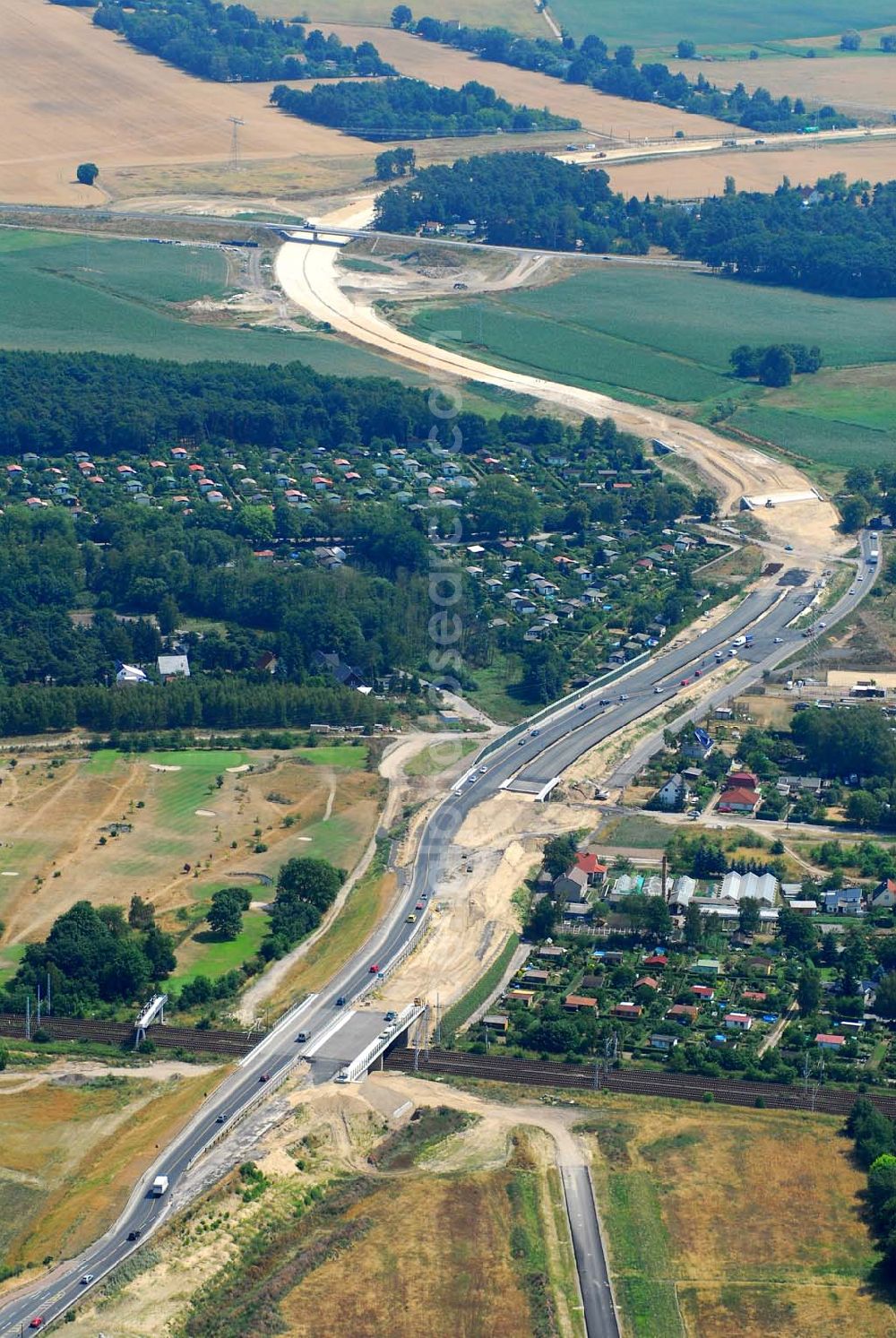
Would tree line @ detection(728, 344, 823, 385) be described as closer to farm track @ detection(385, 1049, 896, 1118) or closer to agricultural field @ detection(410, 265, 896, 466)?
agricultural field @ detection(410, 265, 896, 466)

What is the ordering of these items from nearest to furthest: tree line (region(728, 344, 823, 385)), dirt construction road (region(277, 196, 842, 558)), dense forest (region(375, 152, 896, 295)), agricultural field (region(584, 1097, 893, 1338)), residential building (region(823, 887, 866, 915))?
agricultural field (region(584, 1097, 893, 1338)) < residential building (region(823, 887, 866, 915)) < dirt construction road (region(277, 196, 842, 558)) < tree line (region(728, 344, 823, 385)) < dense forest (region(375, 152, 896, 295))

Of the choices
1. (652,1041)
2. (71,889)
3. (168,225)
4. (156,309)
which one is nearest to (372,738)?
(71,889)

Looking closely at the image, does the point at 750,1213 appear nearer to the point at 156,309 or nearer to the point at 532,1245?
the point at 532,1245

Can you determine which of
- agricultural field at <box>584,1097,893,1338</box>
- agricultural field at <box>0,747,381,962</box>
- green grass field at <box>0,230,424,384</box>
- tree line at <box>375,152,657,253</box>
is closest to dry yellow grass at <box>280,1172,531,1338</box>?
agricultural field at <box>584,1097,893,1338</box>

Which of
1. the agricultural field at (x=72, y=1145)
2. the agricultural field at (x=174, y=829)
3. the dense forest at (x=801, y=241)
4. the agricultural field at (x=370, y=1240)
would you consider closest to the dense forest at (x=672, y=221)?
the dense forest at (x=801, y=241)

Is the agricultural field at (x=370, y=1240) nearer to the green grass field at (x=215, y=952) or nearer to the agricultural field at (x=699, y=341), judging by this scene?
the green grass field at (x=215, y=952)

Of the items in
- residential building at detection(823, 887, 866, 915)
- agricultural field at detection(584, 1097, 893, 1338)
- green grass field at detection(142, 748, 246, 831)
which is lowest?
agricultural field at detection(584, 1097, 893, 1338)
